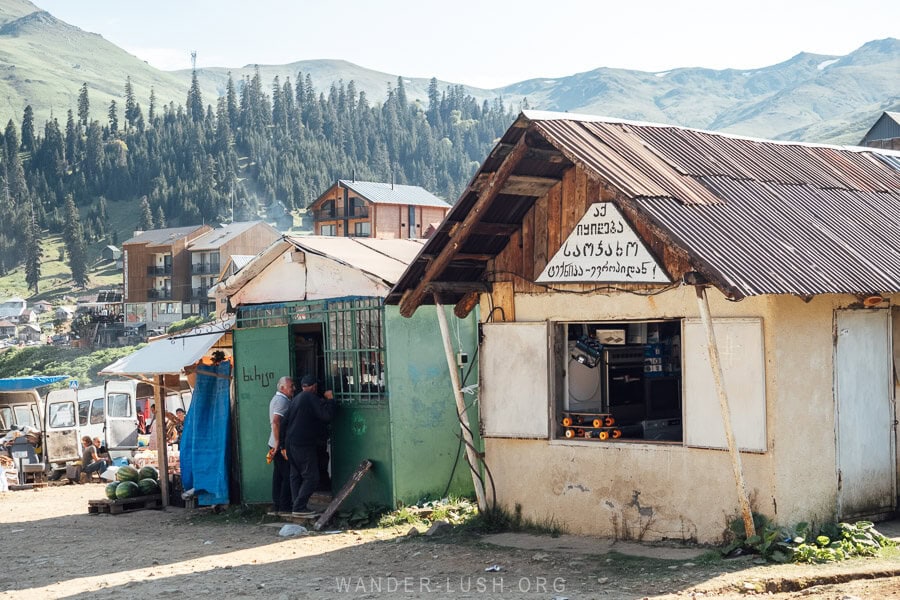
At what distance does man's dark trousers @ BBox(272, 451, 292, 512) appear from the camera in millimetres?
14250

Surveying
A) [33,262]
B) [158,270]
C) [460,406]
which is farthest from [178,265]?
[460,406]

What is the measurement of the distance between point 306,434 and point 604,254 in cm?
500

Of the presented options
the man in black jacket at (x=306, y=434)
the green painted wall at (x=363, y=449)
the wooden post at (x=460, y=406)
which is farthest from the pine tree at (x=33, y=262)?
the wooden post at (x=460, y=406)

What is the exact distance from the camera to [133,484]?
54.6 ft

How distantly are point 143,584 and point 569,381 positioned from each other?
4.75 meters

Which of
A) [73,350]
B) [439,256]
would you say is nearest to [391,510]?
[439,256]

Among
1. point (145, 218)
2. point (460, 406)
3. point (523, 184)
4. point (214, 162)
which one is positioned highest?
point (214, 162)

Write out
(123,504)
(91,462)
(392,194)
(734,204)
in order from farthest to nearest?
(392,194), (91,462), (123,504), (734,204)

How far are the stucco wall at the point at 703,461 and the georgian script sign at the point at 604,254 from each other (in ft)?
1.19

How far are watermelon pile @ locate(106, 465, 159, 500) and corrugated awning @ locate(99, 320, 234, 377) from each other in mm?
1655

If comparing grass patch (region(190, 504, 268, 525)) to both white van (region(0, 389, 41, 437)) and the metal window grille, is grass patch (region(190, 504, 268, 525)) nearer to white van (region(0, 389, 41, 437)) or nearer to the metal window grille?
the metal window grille

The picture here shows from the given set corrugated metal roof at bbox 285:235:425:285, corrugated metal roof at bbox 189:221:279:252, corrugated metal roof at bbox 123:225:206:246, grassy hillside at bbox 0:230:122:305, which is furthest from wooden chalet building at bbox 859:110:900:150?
grassy hillside at bbox 0:230:122:305

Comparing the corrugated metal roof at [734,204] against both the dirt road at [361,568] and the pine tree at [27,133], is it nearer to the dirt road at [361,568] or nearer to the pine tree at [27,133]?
the dirt road at [361,568]

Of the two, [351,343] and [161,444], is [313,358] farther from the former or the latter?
[161,444]
